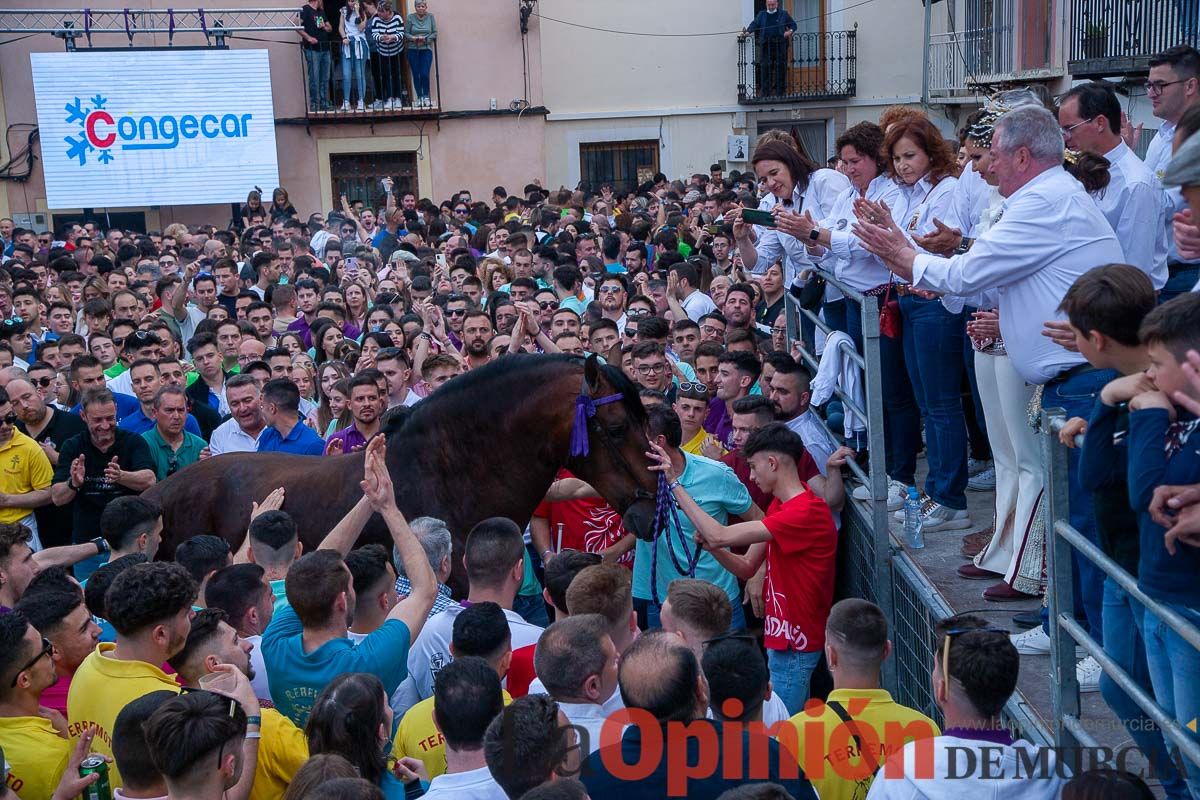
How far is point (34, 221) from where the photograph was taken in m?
24.0

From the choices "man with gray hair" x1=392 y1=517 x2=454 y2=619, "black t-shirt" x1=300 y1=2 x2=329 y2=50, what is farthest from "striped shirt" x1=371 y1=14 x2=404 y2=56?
"man with gray hair" x1=392 y1=517 x2=454 y2=619

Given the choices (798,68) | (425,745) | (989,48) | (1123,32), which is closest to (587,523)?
(425,745)

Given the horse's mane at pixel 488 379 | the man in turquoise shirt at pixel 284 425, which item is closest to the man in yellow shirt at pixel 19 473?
the man in turquoise shirt at pixel 284 425

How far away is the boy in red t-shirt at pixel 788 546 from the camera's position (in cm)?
578

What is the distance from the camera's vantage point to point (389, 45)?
2442 cm

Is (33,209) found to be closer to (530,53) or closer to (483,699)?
(530,53)

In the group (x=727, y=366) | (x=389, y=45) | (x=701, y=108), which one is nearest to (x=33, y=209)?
(x=389, y=45)

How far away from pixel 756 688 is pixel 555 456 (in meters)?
2.65

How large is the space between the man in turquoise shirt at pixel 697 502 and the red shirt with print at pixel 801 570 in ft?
1.20

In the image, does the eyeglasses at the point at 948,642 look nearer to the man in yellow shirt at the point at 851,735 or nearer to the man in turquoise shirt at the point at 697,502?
the man in yellow shirt at the point at 851,735

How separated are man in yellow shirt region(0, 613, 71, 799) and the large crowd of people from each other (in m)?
0.01

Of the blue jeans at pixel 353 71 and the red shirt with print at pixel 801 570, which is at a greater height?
the blue jeans at pixel 353 71

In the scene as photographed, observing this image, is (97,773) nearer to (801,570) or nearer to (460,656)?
(460,656)

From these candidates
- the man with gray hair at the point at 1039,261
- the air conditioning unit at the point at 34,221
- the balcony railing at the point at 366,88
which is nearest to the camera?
the man with gray hair at the point at 1039,261
